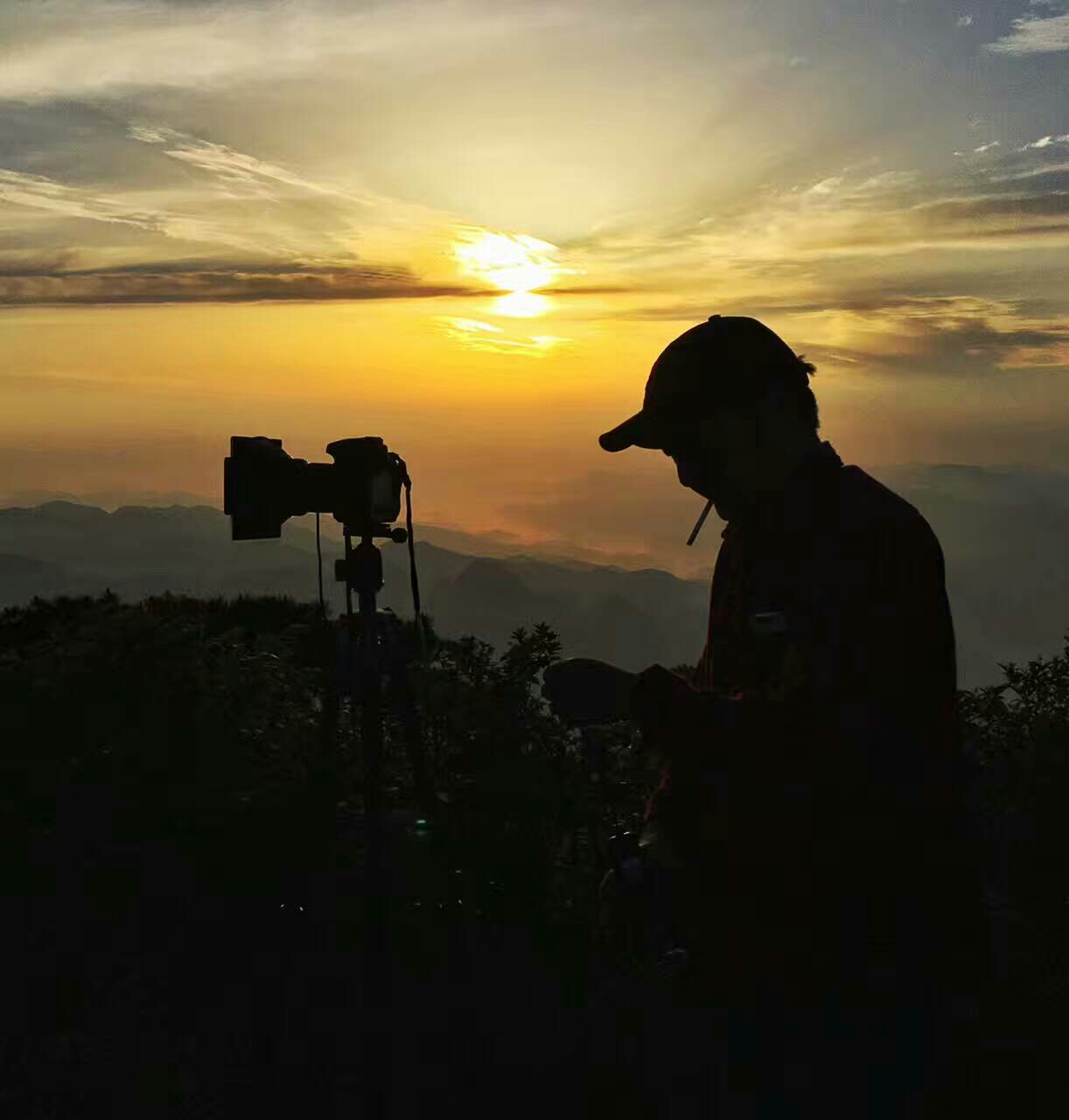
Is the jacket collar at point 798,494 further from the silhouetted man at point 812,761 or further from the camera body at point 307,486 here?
the camera body at point 307,486

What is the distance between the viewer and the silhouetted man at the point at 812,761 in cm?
229

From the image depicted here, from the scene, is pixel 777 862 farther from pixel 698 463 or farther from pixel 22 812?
pixel 22 812

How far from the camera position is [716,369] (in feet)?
8.32

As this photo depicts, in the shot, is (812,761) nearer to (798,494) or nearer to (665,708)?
(665,708)

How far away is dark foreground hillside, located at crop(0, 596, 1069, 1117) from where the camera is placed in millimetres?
4438

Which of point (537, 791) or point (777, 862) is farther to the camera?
point (537, 791)

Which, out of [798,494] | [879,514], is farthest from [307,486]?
[879,514]

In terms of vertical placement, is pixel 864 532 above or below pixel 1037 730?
above

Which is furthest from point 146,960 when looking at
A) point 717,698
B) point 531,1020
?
point 717,698

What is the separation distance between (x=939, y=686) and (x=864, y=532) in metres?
0.34

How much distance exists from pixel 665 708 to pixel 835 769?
1.10ft

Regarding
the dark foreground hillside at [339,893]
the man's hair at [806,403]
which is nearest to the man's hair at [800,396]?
the man's hair at [806,403]

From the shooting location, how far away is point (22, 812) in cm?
608

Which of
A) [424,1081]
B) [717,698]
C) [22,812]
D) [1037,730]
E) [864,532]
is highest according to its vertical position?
[864,532]
